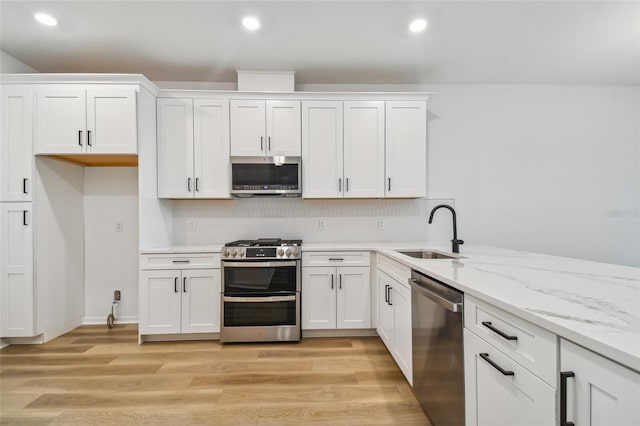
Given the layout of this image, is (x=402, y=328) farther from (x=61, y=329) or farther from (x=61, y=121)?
(x=61, y=121)

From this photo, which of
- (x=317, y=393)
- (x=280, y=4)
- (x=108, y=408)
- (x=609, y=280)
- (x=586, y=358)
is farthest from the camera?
(x=280, y=4)

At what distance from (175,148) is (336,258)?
6.73 feet

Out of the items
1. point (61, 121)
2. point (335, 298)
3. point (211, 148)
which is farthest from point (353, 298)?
point (61, 121)

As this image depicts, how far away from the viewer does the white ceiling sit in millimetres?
2119

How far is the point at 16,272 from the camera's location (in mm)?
2500

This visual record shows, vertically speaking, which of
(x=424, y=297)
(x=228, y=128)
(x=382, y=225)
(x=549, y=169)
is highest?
(x=228, y=128)

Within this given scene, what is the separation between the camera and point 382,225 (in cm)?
332

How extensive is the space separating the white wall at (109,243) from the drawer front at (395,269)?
2.80 metres

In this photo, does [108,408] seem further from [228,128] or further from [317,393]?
[228,128]

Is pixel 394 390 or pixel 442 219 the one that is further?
pixel 442 219

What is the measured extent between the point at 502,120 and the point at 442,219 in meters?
1.42

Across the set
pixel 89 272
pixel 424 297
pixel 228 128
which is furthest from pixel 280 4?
pixel 89 272

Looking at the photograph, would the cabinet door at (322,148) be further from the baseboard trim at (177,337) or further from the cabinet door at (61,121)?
the cabinet door at (61,121)

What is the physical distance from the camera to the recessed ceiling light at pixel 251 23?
7.23ft
